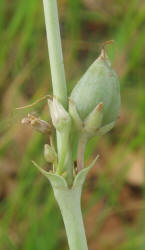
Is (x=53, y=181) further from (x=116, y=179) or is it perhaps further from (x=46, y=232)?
(x=116, y=179)

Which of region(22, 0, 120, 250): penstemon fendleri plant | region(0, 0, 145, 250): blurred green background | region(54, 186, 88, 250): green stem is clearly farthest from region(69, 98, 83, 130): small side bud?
region(0, 0, 145, 250): blurred green background

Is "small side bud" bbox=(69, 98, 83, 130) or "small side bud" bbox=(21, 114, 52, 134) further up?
"small side bud" bbox=(69, 98, 83, 130)

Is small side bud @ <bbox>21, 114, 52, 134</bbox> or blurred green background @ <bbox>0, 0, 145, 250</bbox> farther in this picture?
blurred green background @ <bbox>0, 0, 145, 250</bbox>

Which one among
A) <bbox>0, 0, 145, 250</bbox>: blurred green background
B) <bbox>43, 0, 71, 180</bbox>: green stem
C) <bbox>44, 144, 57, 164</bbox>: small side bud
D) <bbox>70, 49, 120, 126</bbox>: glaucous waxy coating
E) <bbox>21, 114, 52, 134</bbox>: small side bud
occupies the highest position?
<bbox>43, 0, 71, 180</bbox>: green stem

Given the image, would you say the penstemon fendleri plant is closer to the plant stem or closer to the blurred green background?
the plant stem

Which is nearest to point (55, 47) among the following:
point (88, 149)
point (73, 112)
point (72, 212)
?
point (73, 112)

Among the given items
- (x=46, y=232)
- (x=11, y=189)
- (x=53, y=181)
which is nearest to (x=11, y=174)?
(x=11, y=189)

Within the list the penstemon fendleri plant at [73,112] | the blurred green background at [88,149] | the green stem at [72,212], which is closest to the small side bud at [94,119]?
the penstemon fendleri plant at [73,112]
